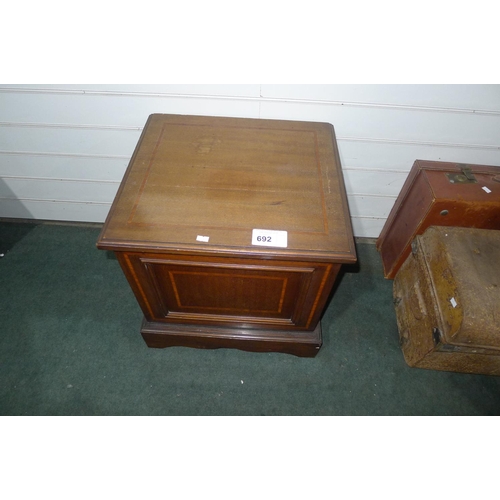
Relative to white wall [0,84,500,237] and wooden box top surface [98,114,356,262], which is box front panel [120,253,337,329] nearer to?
wooden box top surface [98,114,356,262]

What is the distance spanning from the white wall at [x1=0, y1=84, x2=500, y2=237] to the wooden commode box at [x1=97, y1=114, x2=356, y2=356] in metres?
0.14

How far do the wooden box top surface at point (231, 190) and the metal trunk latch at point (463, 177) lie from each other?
63 centimetres

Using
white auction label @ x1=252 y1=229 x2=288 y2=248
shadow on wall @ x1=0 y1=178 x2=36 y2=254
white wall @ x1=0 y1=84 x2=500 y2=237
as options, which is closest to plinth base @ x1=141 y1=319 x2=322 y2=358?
white auction label @ x1=252 y1=229 x2=288 y2=248

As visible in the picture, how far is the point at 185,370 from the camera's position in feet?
4.67

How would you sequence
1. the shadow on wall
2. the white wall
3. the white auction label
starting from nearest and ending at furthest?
the white auction label, the white wall, the shadow on wall

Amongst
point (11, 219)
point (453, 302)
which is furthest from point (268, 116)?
point (11, 219)

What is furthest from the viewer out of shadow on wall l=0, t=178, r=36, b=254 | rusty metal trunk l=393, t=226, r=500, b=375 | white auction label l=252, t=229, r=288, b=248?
shadow on wall l=0, t=178, r=36, b=254

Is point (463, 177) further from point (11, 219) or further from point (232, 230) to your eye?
point (11, 219)

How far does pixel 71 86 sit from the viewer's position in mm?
1350

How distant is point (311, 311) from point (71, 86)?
56.3 inches

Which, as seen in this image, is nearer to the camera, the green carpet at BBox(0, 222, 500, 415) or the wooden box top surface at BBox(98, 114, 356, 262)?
the wooden box top surface at BBox(98, 114, 356, 262)

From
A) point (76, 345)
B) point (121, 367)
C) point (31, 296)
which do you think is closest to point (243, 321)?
point (121, 367)

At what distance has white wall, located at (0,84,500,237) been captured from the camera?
4.31 ft

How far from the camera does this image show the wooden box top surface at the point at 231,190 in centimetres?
91
